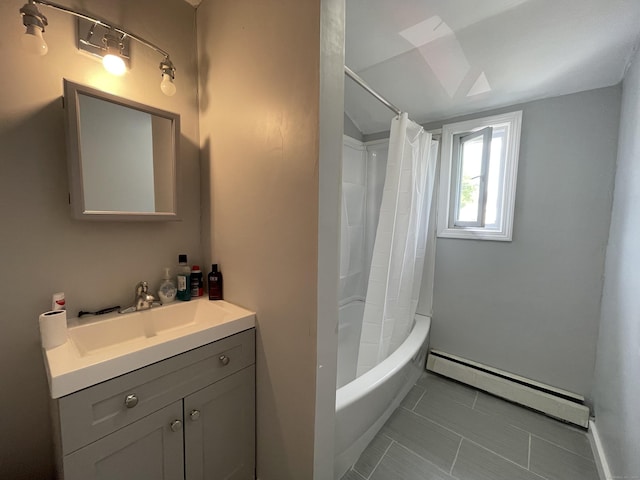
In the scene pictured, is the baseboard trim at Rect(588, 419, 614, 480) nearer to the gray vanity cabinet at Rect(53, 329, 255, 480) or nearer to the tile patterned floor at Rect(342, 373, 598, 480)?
the tile patterned floor at Rect(342, 373, 598, 480)

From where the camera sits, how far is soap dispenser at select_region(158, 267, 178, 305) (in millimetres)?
1207

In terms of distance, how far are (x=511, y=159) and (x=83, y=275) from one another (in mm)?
2451

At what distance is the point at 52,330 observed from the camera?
800mm

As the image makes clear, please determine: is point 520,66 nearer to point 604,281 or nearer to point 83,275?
point 604,281

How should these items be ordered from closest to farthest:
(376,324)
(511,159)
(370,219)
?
(376,324)
(511,159)
(370,219)

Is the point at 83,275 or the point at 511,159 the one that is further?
the point at 511,159

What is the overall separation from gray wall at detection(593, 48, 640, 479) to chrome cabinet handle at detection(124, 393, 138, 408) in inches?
68.7

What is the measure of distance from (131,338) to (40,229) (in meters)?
0.53

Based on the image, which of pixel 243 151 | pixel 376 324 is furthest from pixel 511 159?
pixel 243 151

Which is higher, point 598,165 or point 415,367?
point 598,165

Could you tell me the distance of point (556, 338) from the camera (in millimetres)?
1640

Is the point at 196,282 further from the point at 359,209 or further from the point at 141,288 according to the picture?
the point at 359,209

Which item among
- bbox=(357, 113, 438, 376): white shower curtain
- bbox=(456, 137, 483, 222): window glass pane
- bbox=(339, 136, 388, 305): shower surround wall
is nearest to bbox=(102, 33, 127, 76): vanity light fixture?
bbox=(357, 113, 438, 376): white shower curtain

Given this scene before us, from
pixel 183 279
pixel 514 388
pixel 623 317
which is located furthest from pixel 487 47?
pixel 514 388
